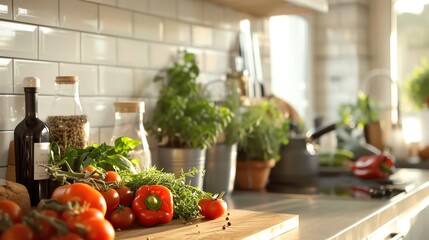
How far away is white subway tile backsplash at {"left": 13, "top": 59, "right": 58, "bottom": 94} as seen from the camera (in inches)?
61.3

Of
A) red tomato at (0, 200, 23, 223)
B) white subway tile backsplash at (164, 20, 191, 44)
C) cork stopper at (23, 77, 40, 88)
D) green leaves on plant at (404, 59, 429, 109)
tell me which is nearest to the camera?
red tomato at (0, 200, 23, 223)

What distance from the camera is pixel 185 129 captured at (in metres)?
1.89

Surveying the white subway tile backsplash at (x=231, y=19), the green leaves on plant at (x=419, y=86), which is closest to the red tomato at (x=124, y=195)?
the white subway tile backsplash at (x=231, y=19)

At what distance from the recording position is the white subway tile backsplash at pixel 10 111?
60.1 inches

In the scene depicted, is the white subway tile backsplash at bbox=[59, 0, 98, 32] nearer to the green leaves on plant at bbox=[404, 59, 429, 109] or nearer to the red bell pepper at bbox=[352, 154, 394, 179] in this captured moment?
the red bell pepper at bbox=[352, 154, 394, 179]

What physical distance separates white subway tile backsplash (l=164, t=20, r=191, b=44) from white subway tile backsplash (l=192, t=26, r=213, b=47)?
0.03 m

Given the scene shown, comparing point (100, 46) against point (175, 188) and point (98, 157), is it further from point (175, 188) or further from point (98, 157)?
point (175, 188)

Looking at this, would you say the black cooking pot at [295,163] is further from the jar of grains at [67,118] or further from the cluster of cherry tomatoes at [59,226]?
the cluster of cherry tomatoes at [59,226]

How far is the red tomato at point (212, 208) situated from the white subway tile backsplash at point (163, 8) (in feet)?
2.68

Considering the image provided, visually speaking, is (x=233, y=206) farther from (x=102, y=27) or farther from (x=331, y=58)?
(x=331, y=58)

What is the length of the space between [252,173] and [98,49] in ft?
2.46

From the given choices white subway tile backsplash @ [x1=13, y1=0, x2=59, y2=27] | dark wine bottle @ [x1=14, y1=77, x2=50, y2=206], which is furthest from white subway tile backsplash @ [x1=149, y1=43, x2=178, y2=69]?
dark wine bottle @ [x1=14, y1=77, x2=50, y2=206]

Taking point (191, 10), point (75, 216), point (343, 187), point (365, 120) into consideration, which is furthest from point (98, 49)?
point (365, 120)

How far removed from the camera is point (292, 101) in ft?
13.2
